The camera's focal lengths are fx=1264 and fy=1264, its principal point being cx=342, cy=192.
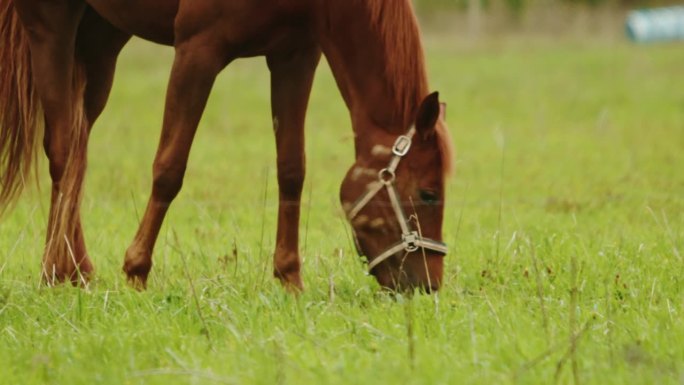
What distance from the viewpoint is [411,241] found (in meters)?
4.98

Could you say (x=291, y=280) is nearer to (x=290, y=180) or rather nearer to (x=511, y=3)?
(x=290, y=180)

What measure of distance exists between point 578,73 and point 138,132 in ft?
34.3

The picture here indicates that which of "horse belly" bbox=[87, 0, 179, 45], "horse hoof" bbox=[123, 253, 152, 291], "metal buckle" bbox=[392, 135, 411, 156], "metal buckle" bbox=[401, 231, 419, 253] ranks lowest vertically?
"horse hoof" bbox=[123, 253, 152, 291]

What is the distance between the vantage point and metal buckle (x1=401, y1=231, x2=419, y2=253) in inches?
196

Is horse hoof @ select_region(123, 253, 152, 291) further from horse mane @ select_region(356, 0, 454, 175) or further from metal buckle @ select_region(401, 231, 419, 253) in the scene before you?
horse mane @ select_region(356, 0, 454, 175)

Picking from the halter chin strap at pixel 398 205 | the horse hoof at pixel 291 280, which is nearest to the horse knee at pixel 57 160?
the horse hoof at pixel 291 280

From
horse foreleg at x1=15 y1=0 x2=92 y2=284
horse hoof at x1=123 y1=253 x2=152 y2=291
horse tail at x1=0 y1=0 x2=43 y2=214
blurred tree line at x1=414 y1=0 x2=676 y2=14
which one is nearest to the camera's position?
horse hoof at x1=123 y1=253 x2=152 y2=291

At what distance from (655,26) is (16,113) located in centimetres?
3326

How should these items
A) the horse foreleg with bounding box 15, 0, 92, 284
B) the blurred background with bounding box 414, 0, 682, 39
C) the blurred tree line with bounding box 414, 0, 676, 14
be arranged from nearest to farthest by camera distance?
the horse foreleg with bounding box 15, 0, 92, 284
the blurred background with bounding box 414, 0, 682, 39
the blurred tree line with bounding box 414, 0, 676, 14

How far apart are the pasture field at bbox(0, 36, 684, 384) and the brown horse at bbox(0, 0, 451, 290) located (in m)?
0.14

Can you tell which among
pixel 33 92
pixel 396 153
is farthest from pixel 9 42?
pixel 396 153

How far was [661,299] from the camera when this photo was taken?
188 inches

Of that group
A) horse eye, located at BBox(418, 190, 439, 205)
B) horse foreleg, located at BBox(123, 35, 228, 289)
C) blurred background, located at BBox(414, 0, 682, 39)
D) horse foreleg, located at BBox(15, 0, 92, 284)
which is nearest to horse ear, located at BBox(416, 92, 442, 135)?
horse eye, located at BBox(418, 190, 439, 205)

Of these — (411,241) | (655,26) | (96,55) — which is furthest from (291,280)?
(655,26)
